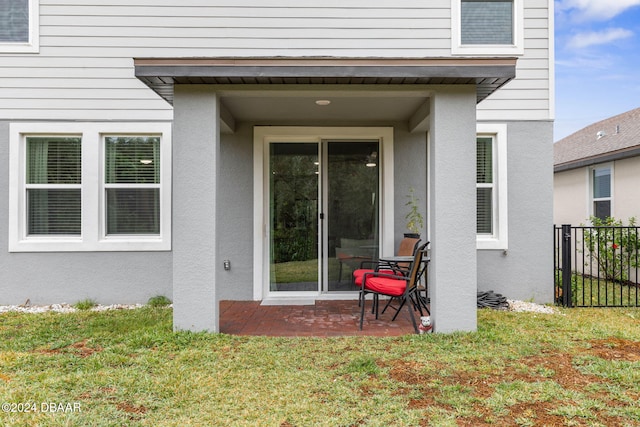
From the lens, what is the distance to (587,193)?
9953 mm

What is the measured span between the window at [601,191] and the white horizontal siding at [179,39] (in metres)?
4.39

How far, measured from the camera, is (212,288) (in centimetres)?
445

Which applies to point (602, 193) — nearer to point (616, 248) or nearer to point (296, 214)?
point (616, 248)

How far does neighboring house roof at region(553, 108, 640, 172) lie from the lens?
344 inches

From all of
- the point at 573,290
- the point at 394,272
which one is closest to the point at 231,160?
the point at 394,272

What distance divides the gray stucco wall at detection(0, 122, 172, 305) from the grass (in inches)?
53.9

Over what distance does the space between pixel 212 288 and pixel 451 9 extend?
5237 millimetres

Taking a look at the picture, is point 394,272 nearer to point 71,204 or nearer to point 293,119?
point 293,119

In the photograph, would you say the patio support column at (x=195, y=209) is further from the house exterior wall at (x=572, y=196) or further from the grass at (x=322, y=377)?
the house exterior wall at (x=572, y=196)

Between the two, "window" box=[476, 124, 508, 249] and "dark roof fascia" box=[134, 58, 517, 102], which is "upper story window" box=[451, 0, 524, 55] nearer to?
"window" box=[476, 124, 508, 249]

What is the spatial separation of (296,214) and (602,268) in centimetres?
635

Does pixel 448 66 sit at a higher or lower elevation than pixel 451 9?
lower

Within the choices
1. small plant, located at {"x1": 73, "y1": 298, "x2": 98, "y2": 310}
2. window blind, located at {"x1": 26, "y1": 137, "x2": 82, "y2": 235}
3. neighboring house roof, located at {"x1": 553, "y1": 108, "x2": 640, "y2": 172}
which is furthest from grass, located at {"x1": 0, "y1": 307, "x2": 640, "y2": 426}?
neighboring house roof, located at {"x1": 553, "y1": 108, "x2": 640, "y2": 172}

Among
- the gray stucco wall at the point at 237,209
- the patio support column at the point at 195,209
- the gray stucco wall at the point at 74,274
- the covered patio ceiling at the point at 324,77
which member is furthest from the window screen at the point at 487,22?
the gray stucco wall at the point at 74,274
